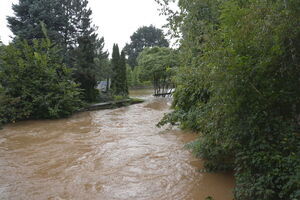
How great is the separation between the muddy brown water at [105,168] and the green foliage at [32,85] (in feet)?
10.7

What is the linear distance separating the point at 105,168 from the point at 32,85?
29.6 feet

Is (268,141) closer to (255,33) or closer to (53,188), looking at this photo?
(255,33)

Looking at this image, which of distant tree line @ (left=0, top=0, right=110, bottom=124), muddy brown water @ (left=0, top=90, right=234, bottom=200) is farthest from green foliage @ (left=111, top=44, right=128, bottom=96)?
muddy brown water @ (left=0, top=90, right=234, bottom=200)

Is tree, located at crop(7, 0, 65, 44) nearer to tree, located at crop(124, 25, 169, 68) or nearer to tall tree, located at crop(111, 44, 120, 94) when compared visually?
tall tree, located at crop(111, 44, 120, 94)

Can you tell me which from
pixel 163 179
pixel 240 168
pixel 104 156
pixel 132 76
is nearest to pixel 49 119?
pixel 104 156

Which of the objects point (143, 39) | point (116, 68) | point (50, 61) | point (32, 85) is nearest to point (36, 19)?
point (50, 61)

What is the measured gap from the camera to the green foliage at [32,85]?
38.1ft

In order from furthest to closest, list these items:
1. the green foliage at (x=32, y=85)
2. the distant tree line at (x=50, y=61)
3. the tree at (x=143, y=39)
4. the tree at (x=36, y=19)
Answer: the tree at (x=143, y=39) → the tree at (x=36, y=19) → the distant tree line at (x=50, y=61) → the green foliage at (x=32, y=85)

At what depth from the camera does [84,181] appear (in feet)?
14.5

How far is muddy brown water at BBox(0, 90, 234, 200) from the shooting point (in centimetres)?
389

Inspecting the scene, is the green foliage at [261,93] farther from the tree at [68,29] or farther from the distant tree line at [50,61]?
the tree at [68,29]

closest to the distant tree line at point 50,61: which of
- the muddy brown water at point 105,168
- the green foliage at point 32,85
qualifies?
the green foliage at point 32,85

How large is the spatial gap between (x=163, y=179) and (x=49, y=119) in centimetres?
976

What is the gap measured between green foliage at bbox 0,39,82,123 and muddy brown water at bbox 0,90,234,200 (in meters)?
3.26
